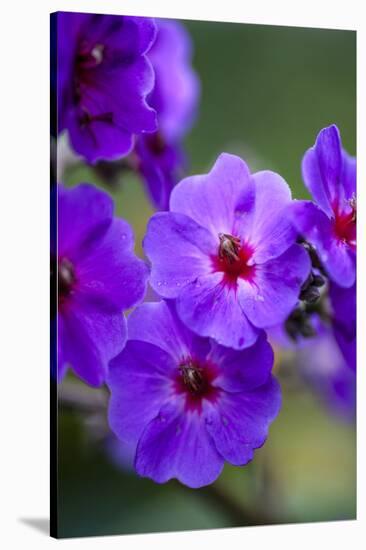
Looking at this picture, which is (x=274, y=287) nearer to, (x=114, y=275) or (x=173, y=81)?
(x=114, y=275)

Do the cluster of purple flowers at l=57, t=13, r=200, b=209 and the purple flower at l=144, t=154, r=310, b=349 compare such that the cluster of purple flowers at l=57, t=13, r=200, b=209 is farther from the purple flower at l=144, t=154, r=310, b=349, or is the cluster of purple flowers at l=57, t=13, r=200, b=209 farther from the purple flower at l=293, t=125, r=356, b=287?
the purple flower at l=293, t=125, r=356, b=287

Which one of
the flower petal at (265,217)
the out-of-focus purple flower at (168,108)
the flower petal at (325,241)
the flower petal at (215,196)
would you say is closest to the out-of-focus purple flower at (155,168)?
the out-of-focus purple flower at (168,108)

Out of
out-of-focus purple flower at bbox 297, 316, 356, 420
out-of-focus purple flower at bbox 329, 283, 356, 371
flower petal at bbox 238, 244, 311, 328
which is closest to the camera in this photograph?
flower petal at bbox 238, 244, 311, 328

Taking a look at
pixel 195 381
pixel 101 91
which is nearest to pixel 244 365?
pixel 195 381

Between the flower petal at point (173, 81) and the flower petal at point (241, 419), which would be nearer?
the flower petal at point (241, 419)

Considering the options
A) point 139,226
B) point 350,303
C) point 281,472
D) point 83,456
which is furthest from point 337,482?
point 139,226

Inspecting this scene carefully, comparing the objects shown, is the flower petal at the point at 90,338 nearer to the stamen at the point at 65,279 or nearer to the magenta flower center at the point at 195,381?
the stamen at the point at 65,279

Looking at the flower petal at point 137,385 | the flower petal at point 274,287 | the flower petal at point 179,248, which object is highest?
the flower petal at point 179,248

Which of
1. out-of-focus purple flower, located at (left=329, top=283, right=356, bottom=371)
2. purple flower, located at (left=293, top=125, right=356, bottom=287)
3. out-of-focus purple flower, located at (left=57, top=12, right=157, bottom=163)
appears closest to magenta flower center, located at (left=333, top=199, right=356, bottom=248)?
purple flower, located at (left=293, top=125, right=356, bottom=287)
